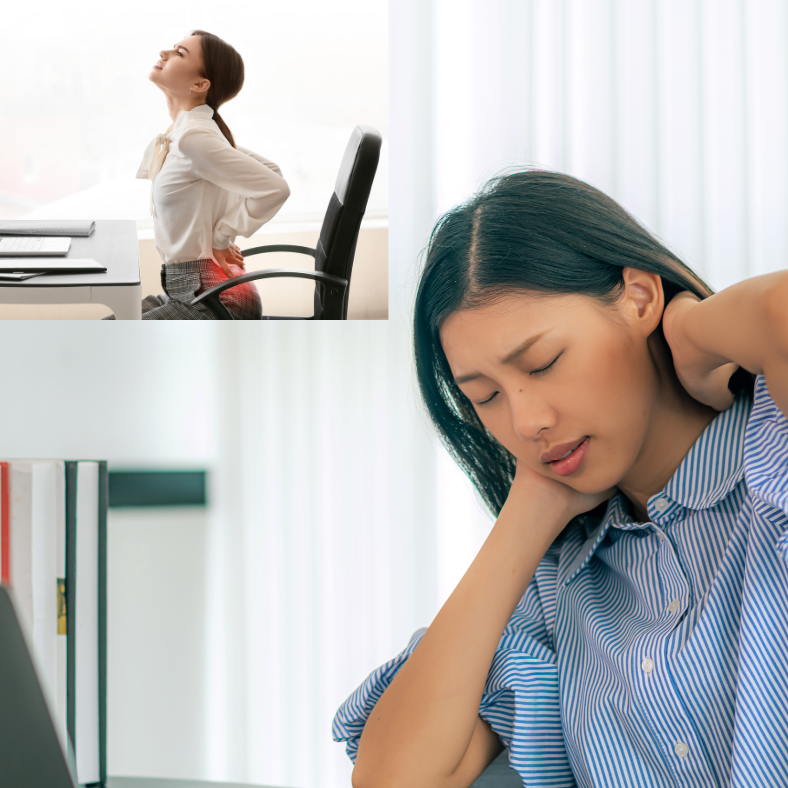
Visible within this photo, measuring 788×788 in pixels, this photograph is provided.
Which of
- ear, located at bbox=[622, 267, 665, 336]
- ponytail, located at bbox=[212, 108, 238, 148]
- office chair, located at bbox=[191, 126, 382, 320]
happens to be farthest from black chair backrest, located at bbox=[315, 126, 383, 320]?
ear, located at bbox=[622, 267, 665, 336]

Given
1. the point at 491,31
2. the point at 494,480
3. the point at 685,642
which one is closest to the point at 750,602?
the point at 685,642

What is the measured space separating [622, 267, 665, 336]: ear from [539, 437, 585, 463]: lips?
0.47 ft

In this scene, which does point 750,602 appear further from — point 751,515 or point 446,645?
point 446,645

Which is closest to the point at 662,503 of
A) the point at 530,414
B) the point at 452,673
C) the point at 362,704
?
the point at 530,414

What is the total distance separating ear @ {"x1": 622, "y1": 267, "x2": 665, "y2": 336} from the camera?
0.78 meters

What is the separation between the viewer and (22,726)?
37 centimetres

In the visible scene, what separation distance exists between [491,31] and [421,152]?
26 cm

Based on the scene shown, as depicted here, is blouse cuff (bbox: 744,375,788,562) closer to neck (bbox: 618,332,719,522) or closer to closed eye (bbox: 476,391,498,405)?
neck (bbox: 618,332,719,522)

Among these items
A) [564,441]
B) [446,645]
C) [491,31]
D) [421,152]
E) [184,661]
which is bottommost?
[184,661]

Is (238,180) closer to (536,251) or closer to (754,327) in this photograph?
(536,251)

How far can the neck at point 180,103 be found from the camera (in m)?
1.36

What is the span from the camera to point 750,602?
0.67 meters

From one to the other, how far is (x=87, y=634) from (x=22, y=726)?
0.97 m

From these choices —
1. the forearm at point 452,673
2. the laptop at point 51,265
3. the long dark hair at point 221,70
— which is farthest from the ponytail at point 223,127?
the forearm at point 452,673
